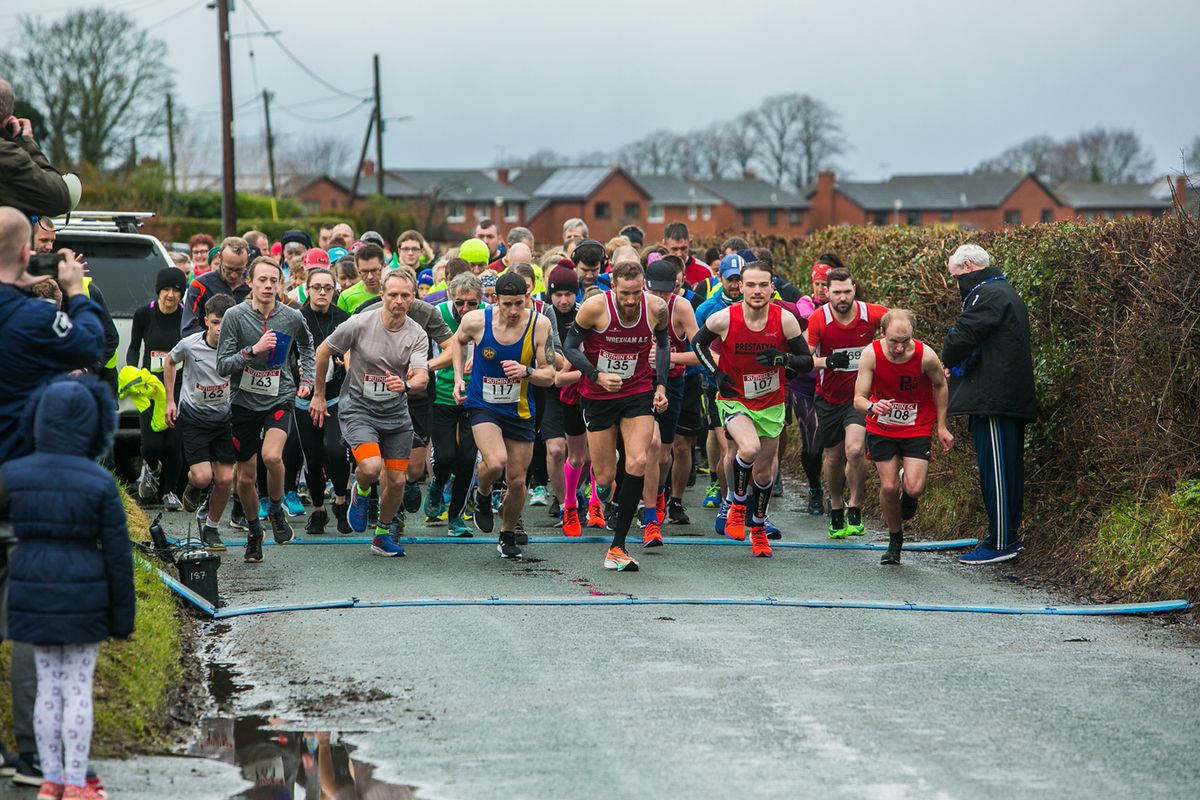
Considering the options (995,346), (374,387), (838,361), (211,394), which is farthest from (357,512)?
(995,346)

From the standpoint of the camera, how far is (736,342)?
1183 centimetres

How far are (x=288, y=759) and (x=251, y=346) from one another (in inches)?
213

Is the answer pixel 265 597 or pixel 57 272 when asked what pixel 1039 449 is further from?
pixel 57 272

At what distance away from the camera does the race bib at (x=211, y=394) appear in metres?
11.3

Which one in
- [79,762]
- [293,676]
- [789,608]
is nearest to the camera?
[79,762]

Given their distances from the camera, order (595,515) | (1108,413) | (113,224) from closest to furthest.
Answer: (1108,413), (595,515), (113,224)

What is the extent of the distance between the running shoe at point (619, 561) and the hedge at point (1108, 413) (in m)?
2.94

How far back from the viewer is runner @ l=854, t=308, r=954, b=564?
11.3 metres

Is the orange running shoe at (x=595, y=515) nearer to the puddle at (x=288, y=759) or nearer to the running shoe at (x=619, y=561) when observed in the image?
the running shoe at (x=619, y=561)

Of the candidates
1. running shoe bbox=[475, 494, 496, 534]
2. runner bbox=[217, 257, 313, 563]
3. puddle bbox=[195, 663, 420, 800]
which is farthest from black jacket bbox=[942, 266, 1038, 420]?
puddle bbox=[195, 663, 420, 800]

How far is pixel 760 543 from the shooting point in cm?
1171

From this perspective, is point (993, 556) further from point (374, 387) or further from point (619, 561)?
point (374, 387)

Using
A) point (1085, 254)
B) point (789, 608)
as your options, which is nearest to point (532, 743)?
point (789, 608)

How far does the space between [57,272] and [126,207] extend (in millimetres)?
39443
